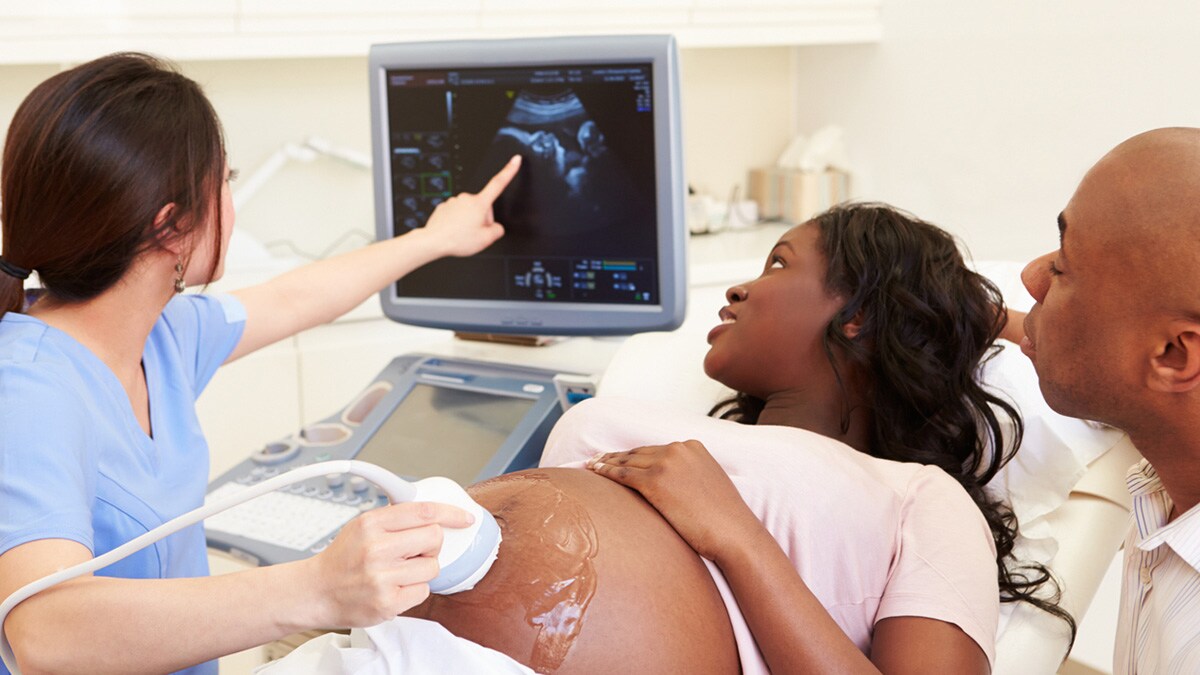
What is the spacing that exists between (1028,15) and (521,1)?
128 centimetres

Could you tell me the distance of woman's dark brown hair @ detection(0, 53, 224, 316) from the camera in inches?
47.4

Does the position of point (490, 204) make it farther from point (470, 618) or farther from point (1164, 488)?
point (1164, 488)

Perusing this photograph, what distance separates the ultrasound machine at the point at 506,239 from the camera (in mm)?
1816

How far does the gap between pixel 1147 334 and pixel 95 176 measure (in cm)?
103

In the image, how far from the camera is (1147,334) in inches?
41.2

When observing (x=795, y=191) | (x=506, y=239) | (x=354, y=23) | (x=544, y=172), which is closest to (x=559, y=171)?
(x=544, y=172)

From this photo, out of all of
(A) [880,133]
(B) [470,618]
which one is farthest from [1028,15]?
(B) [470,618]

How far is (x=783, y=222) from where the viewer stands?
3.94 metres

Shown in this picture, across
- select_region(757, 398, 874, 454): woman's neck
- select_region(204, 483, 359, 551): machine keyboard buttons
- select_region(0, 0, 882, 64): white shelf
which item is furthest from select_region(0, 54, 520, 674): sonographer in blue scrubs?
select_region(0, 0, 882, 64): white shelf

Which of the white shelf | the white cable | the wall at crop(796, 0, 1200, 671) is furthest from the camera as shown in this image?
the white shelf

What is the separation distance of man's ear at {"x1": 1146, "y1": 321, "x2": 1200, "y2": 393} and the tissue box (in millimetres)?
2618

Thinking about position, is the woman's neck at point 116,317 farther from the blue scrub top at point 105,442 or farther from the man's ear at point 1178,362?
the man's ear at point 1178,362

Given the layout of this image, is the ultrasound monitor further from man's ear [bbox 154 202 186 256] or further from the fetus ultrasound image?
man's ear [bbox 154 202 186 256]

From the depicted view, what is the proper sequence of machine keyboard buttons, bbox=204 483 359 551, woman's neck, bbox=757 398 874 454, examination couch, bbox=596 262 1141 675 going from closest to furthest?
examination couch, bbox=596 262 1141 675
woman's neck, bbox=757 398 874 454
machine keyboard buttons, bbox=204 483 359 551
